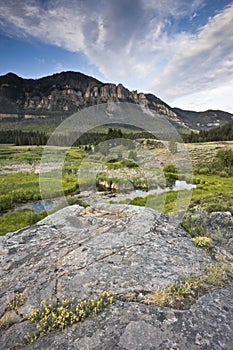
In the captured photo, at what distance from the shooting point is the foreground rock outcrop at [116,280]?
4355mm

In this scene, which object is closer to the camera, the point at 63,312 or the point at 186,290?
the point at 63,312

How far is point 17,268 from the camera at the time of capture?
7.39 meters

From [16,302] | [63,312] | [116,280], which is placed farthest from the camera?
[116,280]

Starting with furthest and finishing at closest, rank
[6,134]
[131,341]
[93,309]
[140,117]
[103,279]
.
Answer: [6,134] < [140,117] < [103,279] < [93,309] < [131,341]

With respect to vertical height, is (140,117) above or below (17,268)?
above

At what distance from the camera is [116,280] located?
6062 millimetres

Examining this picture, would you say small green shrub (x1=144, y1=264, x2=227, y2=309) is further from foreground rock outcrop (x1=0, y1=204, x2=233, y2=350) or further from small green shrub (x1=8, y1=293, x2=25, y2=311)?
small green shrub (x1=8, y1=293, x2=25, y2=311)

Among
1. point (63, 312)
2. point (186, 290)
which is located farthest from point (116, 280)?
point (186, 290)

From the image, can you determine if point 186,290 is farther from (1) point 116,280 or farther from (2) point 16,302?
(2) point 16,302

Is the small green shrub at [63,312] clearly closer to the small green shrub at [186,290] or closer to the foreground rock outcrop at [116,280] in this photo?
the foreground rock outcrop at [116,280]

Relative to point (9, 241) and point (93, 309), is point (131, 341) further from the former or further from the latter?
point (9, 241)

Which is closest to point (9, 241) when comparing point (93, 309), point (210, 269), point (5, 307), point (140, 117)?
point (5, 307)

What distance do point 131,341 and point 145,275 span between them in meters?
2.17

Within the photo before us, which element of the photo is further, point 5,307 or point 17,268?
point 17,268
